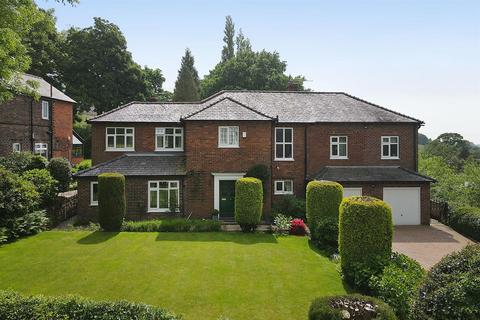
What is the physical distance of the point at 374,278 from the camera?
36.4 feet

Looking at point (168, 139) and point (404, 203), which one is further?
point (168, 139)

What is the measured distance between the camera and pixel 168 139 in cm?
2620

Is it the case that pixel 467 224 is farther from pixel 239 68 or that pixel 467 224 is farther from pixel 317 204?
pixel 239 68

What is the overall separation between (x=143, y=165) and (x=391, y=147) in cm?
1782

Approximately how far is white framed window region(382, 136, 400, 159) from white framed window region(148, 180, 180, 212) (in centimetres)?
1512

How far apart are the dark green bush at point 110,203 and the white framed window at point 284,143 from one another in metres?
11.1

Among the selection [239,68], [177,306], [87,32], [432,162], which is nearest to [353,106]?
[432,162]

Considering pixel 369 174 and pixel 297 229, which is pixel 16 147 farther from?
pixel 369 174

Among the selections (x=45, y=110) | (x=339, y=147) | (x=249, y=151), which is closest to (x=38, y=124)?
(x=45, y=110)

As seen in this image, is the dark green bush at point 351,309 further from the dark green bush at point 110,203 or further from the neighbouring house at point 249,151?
the neighbouring house at point 249,151

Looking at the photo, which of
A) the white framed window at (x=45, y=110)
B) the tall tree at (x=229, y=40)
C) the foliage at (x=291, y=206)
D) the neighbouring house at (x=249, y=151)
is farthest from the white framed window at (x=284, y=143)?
the tall tree at (x=229, y=40)

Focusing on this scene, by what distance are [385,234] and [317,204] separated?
610cm

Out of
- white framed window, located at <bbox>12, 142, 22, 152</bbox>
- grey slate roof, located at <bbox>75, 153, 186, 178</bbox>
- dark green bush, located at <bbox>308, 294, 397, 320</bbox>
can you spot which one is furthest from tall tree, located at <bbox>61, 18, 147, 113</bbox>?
dark green bush, located at <bbox>308, 294, 397, 320</bbox>

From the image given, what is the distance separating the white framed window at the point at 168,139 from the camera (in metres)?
26.1
